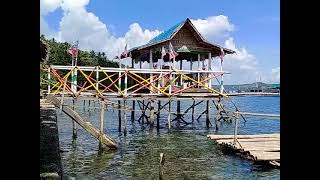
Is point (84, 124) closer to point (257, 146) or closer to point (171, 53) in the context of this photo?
point (257, 146)

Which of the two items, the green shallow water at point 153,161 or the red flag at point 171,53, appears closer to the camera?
the green shallow water at point 153,161

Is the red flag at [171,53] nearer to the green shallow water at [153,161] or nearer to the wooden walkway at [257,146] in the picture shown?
the green shallow water at [153,161]

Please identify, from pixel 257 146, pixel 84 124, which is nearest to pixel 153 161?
pixel 84 124

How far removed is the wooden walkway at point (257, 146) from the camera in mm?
14094

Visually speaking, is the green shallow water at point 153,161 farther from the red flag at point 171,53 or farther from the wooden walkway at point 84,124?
the red flag at point 171,53

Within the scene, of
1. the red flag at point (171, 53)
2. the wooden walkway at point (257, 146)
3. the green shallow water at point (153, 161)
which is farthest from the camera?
the red flag at point (171, 53)

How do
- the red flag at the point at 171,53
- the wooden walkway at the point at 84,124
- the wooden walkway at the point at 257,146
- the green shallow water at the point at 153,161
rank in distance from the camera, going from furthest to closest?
the red flag at the point at 171,53
the wooden walkway at the point at 84,124
the wooden walkway at the point at 257,146
the green shallow water at the point at 153,161

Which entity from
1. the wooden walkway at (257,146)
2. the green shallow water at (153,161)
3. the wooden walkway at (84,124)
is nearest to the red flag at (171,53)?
the green shallow water at (153,161)

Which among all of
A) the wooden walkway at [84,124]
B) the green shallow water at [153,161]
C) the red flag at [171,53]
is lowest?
the green shallow water at [153,161]

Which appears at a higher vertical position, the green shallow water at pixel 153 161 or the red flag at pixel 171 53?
the red flag at pixel 171 53

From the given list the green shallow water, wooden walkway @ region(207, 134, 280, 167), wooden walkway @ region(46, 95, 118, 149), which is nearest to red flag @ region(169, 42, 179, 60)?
the green shallow water

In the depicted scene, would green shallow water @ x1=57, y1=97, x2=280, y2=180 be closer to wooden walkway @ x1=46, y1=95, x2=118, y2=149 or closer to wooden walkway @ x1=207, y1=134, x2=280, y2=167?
wooden walkway @ x1=207, y1=134, x2=280, y2=167

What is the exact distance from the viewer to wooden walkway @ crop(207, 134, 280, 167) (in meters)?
14.1
